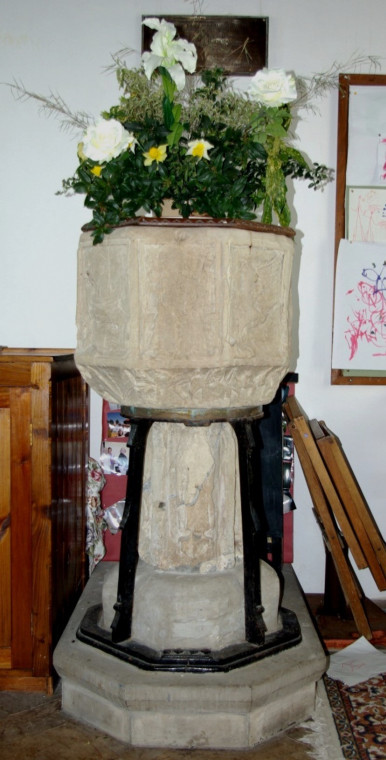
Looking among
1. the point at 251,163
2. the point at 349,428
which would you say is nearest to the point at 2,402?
the point at 251,163

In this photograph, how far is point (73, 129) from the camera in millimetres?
2840

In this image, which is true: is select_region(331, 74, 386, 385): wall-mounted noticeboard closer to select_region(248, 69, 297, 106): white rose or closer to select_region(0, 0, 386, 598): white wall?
select_region(0, 0, 386, 598): white wall

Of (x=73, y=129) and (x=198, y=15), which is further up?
(x=198, y=15)

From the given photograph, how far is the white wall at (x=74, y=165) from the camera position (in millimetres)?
2811

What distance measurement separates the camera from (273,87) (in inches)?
76.4

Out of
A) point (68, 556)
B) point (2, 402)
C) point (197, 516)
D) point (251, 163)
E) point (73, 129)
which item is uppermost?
point (73, 129)

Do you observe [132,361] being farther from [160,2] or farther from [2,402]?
[160,2]

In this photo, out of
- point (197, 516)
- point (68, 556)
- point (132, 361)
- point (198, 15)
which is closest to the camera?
point (132, 361)

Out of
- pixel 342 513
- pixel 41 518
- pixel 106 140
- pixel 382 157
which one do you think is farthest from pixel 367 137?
pixel 41 518

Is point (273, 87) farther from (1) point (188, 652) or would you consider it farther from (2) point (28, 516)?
(1) point (188, 652)

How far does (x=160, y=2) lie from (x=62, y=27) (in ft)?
1.40

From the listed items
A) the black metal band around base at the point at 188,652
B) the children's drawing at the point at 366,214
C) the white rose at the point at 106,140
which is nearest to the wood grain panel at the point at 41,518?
the black metal band around base at the point at 188,652

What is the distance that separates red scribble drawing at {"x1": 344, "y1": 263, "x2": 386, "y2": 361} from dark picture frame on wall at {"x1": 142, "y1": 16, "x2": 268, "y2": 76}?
1002 mm

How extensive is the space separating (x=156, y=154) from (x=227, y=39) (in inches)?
48.6
